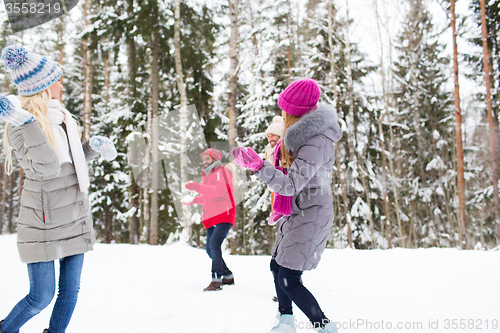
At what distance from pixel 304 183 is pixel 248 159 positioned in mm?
377

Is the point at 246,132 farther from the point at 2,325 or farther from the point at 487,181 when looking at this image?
the point at 487,181

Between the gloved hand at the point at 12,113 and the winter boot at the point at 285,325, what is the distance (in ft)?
6.90

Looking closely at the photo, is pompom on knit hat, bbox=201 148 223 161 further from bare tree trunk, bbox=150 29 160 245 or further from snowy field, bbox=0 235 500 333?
bare tree trunk, bbox=150 29 160 245

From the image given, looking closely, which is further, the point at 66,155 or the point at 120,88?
the point at 120,88

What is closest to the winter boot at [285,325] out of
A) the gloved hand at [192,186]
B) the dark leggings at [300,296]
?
the dark leggings at [300,296]

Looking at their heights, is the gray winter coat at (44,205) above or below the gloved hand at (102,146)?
below

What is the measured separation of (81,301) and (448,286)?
14.9 ft

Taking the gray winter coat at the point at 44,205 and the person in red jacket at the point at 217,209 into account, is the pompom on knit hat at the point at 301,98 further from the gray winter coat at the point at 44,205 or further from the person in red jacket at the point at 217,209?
the person in red jacket at the point at 217,209

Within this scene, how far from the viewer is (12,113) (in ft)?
5.98

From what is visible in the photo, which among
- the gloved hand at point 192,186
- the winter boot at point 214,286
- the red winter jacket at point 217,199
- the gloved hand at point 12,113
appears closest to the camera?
the gloved hand at point 12,113

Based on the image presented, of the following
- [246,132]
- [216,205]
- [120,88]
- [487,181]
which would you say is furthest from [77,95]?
[487,181]

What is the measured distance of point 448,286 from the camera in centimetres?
427

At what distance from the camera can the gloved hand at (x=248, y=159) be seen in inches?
78.0

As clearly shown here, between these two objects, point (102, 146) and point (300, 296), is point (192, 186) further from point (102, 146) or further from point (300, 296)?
point (300, 296)
